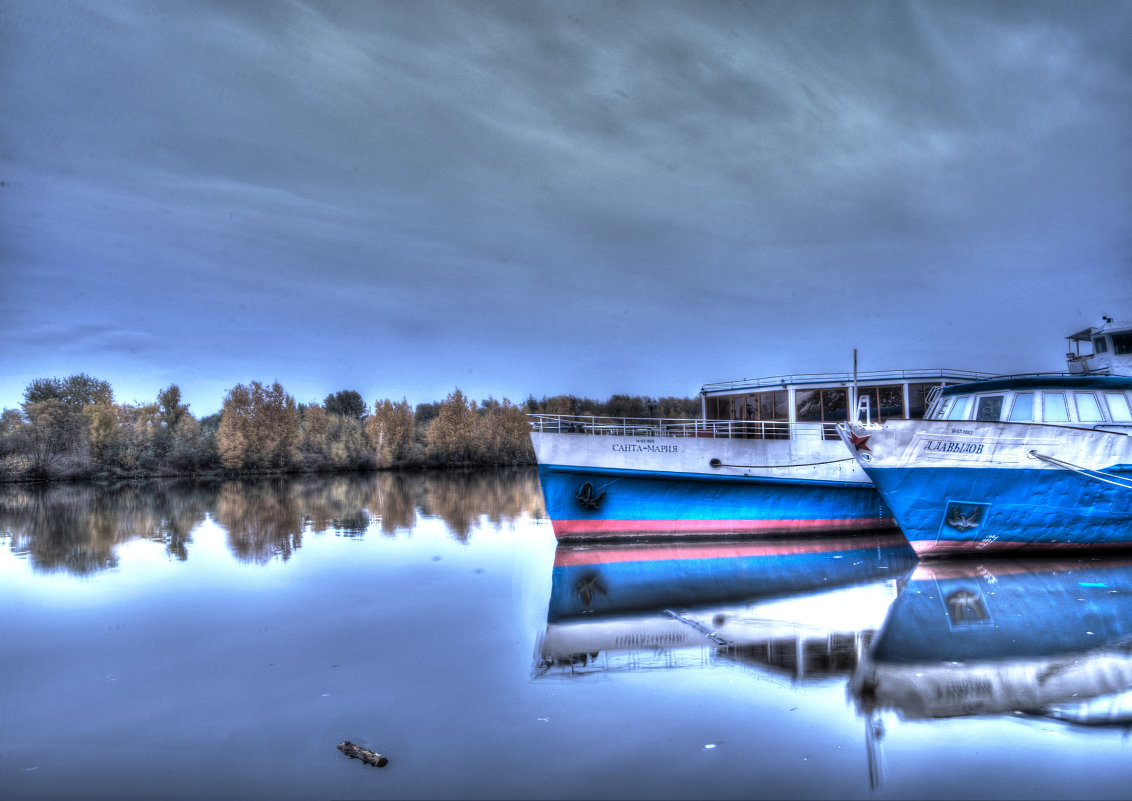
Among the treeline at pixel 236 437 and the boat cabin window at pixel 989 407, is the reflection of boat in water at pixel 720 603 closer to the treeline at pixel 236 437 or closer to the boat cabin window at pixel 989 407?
the boat cabin window at pixel 989 407

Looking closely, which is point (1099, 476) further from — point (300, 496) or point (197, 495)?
point (197, 495)

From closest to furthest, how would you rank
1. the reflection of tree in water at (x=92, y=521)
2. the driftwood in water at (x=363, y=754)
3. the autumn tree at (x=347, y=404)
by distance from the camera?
the driftwood in water at (x=363, y=754) → the reflection of tree in water at (x=92, y=521) → the autumn tree at (x=347, y=404)

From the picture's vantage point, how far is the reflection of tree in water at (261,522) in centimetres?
1771

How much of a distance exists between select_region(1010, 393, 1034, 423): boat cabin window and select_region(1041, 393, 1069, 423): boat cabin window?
0.21 m

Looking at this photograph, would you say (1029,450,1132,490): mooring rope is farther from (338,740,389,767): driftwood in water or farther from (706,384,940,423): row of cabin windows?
(338,740,389,767): driftwood in water

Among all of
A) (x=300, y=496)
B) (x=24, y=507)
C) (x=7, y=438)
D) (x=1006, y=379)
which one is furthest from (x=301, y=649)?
(x=7, y=438)

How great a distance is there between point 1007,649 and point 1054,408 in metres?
8.08

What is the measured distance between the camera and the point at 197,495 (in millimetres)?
38500

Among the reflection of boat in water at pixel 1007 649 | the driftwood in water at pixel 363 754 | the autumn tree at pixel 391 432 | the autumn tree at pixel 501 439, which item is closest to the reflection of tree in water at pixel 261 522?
the driftwood in water at pixel 363 754

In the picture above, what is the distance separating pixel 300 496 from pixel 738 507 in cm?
2762

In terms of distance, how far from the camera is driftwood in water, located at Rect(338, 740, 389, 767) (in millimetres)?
5566

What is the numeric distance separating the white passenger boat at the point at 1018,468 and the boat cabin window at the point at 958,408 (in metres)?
0.73

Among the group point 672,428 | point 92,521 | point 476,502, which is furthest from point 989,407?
point 92,521

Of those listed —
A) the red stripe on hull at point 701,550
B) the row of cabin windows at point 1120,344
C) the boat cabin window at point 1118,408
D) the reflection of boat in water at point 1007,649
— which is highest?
the row of cabin windows at point 1120,344
